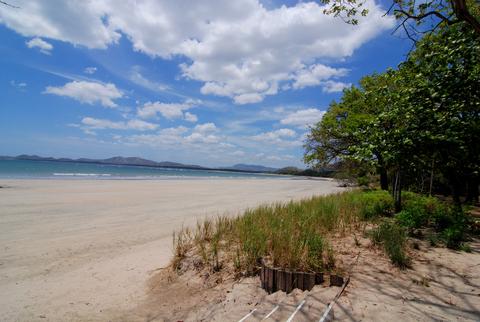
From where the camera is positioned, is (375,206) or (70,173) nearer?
(375,206)

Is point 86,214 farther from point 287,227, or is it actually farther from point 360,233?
point 360,233

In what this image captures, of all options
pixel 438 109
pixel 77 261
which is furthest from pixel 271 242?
pixel 438 109

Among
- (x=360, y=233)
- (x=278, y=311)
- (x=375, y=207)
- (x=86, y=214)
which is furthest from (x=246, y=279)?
(x=86, y=214)

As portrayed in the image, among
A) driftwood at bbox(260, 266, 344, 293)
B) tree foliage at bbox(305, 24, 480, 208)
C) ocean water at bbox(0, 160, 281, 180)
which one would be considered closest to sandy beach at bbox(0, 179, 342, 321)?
driftwood at bbox(260, 266, 344, 293)

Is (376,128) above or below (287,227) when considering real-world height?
above

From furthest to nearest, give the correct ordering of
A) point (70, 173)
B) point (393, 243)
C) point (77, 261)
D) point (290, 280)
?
point (70, 173) < point (77, 261) < point (393, 243) < point (290, 280)

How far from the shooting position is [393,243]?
4.71 meters

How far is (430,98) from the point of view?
233 inches

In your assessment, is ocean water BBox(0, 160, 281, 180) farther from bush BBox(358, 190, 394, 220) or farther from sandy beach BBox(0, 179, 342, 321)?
bush BBox(358, 190, 394, 220)

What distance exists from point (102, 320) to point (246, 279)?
2.04m

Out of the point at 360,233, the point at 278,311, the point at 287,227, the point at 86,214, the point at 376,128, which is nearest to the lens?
the point at 278,311

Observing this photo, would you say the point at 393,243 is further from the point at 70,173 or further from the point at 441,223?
the point at 70,173

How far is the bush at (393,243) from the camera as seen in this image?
170 inches

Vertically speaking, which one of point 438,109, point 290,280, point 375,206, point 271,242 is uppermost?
point 438,109
